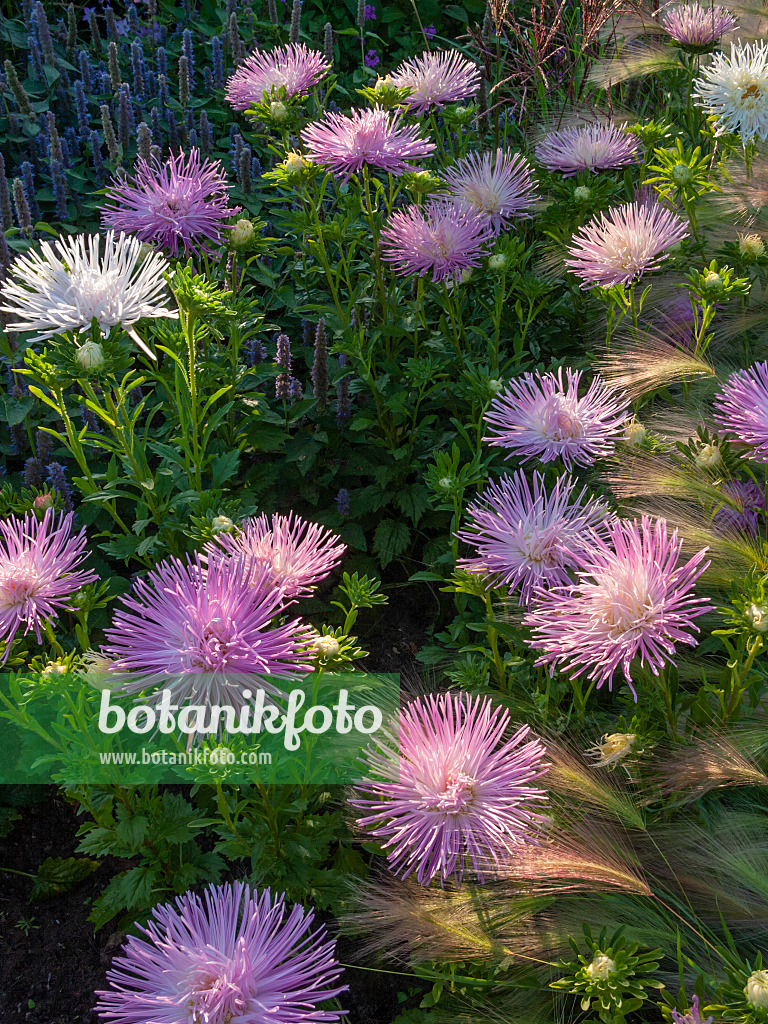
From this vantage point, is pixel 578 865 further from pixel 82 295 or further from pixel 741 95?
pixel 741 95

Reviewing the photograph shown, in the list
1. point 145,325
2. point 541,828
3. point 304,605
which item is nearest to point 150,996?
point 541,828

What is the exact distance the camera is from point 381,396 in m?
2.75

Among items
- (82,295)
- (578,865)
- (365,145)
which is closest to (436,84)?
(365,145)

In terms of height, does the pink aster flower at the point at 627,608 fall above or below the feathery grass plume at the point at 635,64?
below

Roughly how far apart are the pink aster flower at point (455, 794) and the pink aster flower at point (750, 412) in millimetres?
689

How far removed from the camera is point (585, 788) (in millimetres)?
1650

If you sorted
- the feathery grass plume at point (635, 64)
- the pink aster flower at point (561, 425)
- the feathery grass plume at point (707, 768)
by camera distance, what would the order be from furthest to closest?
the feathery grass plume at point (635, 64) → the pink aster flower at point (561, 425) → the feathery grass plume at point (707, 768)

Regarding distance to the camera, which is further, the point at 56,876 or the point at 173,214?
the point at 173,214

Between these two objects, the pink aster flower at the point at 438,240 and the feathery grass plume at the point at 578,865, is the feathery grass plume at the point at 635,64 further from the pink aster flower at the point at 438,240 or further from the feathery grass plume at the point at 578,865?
the feathery grass plume at the point at 578,865

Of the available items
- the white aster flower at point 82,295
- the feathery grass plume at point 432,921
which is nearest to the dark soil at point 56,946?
the feathery grass plume at point 432,921

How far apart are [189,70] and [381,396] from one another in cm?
192

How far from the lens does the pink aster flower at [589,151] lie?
2.73m

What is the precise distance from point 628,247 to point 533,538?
0.85 meters

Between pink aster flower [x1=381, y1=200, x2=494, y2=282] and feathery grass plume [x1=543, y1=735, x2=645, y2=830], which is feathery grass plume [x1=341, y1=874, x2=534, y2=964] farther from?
pink aster flower [x1=381, y1=200, x2=494, y2=282]
